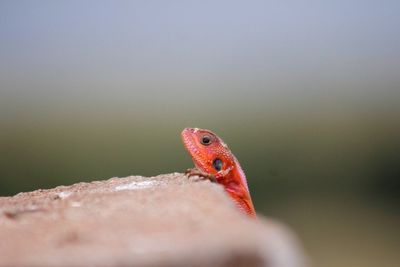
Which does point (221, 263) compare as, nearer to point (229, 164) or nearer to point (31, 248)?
point (31, 248)

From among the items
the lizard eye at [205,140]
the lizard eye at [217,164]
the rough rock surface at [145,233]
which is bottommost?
the rough rock surface at [145,233]

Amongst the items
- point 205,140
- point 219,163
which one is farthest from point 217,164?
point 205,140

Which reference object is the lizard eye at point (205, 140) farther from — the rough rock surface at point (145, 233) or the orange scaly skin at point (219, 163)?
the rough rock surface at point (145, 233)

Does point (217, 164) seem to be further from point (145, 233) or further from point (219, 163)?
point (145, 233)

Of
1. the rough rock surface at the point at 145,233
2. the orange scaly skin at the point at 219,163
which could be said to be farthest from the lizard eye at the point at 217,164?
the rough rock surface at the point at 145,233

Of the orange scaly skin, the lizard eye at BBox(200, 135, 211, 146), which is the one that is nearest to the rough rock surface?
the orange scaly skin

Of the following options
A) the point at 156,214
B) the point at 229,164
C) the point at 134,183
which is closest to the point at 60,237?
the point at 156,214
